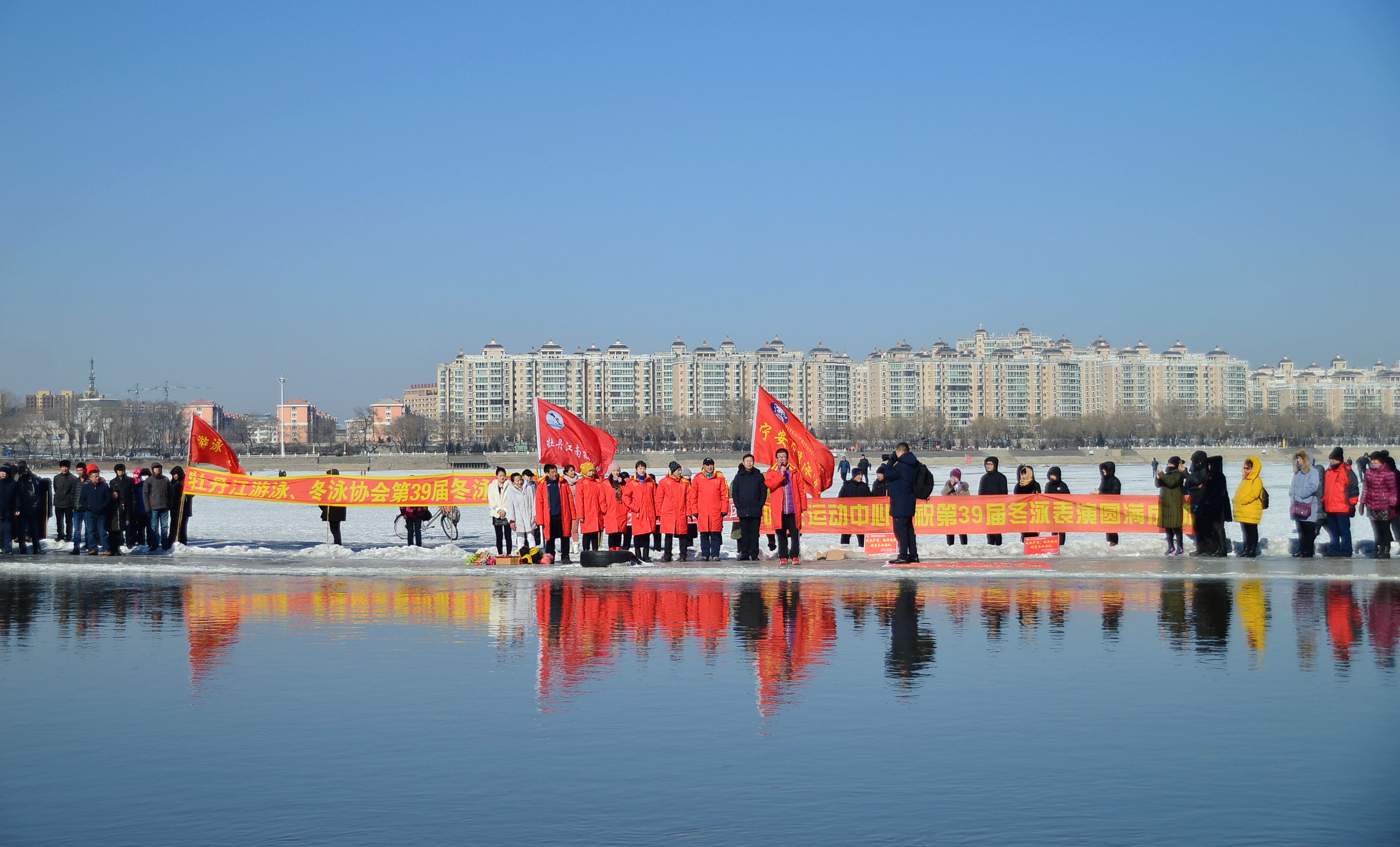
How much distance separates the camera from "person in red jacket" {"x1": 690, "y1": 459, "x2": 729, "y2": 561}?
20.0 meters

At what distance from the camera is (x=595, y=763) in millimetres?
7469

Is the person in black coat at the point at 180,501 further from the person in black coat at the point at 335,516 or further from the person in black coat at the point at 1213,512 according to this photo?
the person in black coat at the point at 1213,512

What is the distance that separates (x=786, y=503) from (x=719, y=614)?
564 cm

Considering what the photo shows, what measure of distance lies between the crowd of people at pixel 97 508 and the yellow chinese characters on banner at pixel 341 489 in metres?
0.57

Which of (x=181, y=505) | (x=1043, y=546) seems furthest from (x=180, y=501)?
(x=1043, y=546)

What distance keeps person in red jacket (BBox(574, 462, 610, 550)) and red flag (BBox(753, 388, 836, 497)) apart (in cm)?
313

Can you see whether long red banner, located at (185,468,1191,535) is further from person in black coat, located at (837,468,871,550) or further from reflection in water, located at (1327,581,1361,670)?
reflection in water, located at (1327,581,1361,670)

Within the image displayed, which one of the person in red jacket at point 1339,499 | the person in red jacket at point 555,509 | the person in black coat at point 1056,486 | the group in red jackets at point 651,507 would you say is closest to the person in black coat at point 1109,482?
the person in black coat at point 1056,486

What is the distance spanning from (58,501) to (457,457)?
97866mm

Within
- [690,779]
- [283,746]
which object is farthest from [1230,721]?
[283,746]

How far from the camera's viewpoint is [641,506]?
1969cm

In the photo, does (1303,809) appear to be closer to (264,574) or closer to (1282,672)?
(1282,672)

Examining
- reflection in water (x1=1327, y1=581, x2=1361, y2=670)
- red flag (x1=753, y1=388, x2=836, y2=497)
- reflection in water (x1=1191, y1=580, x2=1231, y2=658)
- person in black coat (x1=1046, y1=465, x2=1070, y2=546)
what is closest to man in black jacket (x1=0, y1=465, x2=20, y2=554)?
red flag (x1=753, y1=388, x2=836, y2=497)

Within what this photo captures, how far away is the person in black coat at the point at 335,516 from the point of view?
902 inches
